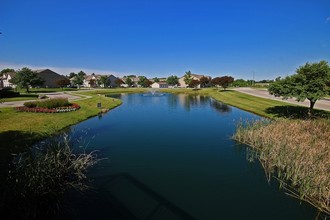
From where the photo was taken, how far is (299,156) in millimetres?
12250

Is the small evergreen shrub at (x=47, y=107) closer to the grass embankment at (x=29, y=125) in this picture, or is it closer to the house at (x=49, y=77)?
the grass embankment at (x=29, y=125)

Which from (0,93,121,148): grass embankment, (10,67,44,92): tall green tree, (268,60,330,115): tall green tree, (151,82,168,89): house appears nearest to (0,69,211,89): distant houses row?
(151,82,168,89): house

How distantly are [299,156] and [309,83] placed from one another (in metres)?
13.4

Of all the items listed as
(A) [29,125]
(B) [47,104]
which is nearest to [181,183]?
(A) [29,125]

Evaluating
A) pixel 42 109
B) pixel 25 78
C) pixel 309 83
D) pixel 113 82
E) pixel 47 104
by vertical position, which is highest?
pixel 25 78

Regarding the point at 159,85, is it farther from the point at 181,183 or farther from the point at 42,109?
the point at 181,183

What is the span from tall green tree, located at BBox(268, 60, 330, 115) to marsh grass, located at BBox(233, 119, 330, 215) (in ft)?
17.9

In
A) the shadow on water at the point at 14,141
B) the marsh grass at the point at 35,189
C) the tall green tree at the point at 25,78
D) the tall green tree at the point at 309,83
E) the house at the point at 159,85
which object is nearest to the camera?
the marsh grass at the point at 35,189

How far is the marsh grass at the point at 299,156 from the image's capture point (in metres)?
9.83

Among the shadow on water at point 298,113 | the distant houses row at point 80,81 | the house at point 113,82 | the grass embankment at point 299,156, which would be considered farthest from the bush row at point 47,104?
the house at point 113,82

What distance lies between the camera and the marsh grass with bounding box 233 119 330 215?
983cm

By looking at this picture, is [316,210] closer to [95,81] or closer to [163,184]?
[163,184]

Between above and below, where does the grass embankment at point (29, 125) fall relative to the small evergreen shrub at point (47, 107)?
below

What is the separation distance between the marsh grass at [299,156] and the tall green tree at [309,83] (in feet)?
17.9
